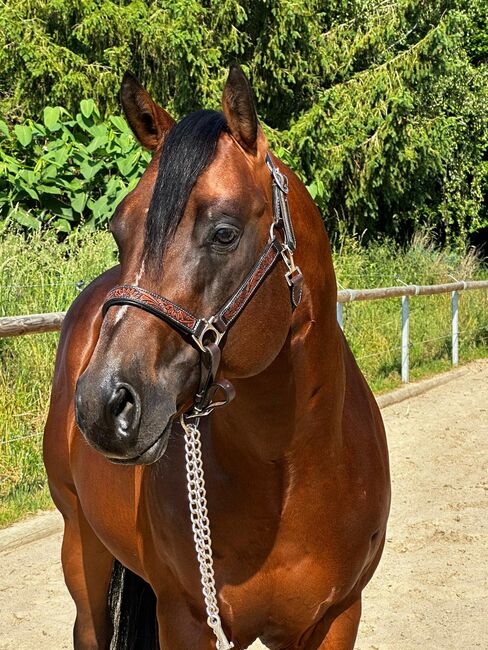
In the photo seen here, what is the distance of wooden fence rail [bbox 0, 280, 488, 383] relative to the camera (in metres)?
5.05

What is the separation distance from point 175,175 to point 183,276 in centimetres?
21

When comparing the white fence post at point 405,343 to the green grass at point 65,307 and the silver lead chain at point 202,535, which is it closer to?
the green grass at point 65,307

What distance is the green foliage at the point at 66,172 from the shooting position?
877 centimetres

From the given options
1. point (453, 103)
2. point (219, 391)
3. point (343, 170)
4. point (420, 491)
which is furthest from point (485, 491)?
point (453, 103)

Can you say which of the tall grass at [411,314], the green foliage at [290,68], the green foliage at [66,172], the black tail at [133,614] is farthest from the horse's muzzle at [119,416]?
the green foliage at [290,68]

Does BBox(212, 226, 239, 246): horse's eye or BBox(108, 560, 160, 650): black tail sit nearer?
BBox(212, 226, 239, 246): horse's eye

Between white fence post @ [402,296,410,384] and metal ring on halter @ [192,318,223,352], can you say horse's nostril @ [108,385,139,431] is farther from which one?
white fence post @ [402,296,410,384]

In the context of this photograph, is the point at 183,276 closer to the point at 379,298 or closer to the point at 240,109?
the point at 240,109

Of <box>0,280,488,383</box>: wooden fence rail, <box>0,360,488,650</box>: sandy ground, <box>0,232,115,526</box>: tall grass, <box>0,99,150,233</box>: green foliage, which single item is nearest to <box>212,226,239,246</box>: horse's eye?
<box>0,360,488,650</box>: sandy ground

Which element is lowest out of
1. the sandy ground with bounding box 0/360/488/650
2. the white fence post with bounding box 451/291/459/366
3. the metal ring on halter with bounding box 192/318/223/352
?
the white fence post with bounding box 451/291/459/366

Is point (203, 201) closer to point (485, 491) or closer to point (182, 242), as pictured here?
point (182, 242)

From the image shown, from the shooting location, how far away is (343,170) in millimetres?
13750

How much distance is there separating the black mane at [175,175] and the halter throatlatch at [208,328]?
0.10 m

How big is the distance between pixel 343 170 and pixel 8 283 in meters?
8.27
